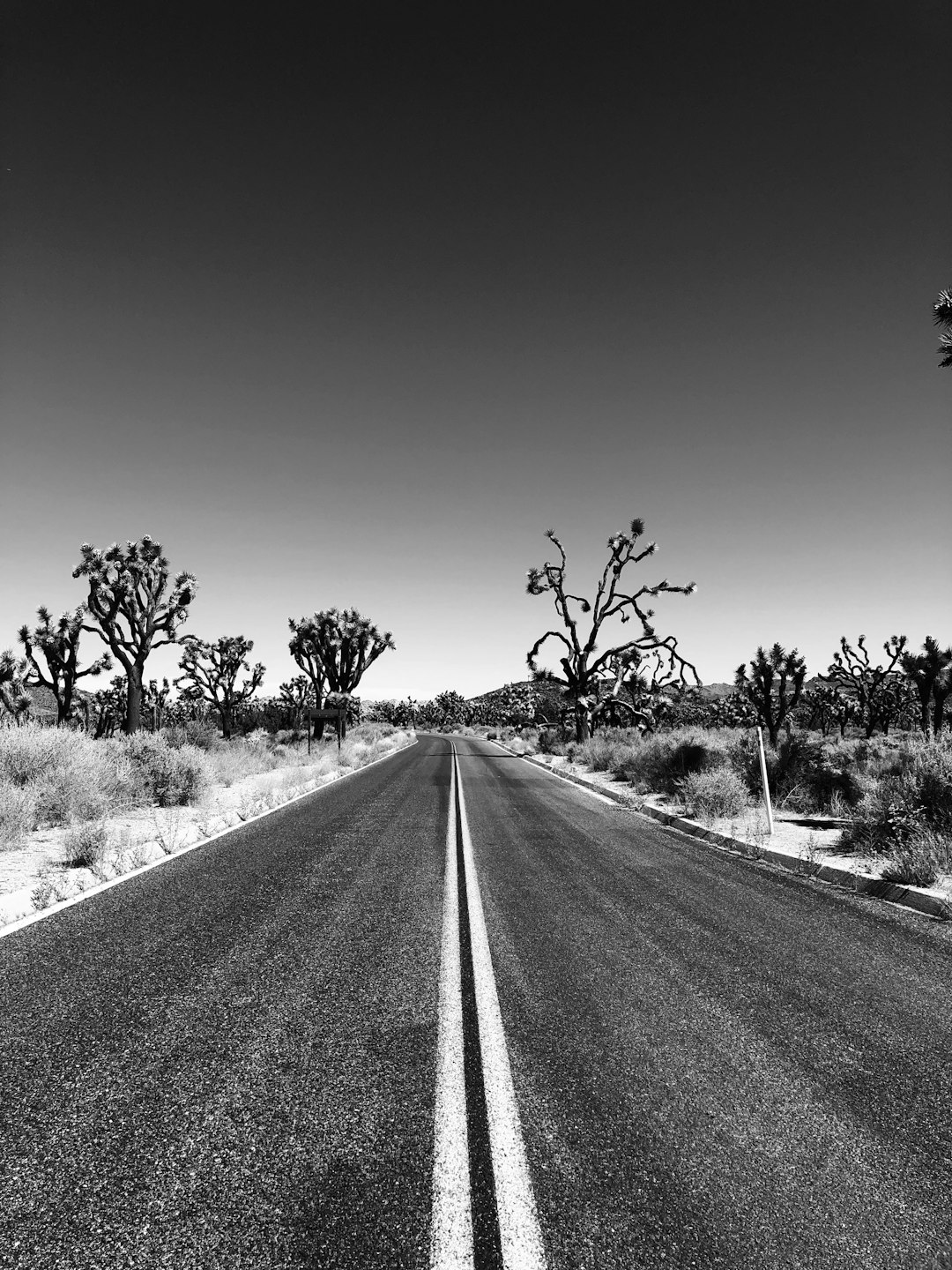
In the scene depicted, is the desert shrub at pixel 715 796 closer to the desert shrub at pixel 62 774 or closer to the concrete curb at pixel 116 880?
the concrete curb at pixel 116 880

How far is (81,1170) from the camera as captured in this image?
214 centimetres

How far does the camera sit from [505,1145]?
91.4 inches

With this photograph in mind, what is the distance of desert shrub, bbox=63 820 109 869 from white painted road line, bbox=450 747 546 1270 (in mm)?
5340

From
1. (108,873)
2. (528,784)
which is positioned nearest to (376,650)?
(528,784)

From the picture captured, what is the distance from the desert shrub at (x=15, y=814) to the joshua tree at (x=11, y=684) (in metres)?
26.3

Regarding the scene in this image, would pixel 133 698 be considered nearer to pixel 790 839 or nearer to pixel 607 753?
pixel 607 753

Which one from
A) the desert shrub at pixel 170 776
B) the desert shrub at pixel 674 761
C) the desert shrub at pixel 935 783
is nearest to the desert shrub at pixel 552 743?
the desert shrub at pixel 674 761

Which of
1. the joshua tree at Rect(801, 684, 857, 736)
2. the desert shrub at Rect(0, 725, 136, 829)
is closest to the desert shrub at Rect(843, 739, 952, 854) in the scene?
the desert shrub at Rect(0, 725, 136, 829)

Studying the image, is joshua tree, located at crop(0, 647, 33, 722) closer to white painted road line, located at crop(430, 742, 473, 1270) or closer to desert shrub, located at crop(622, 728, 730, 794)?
desert shrub, located at crop(622, 728, 730, 794)

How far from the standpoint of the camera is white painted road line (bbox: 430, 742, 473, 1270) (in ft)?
6.02

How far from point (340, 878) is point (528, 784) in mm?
10998

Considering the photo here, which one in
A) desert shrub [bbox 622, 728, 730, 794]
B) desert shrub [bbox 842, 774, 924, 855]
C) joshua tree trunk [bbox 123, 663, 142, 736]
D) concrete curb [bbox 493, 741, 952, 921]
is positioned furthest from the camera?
joshua tree trunk [bbox 123, 663, 142, 736]

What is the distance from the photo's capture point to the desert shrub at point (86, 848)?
6898 millimetres

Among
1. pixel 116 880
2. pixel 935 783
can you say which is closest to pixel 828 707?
pixel 935 783
